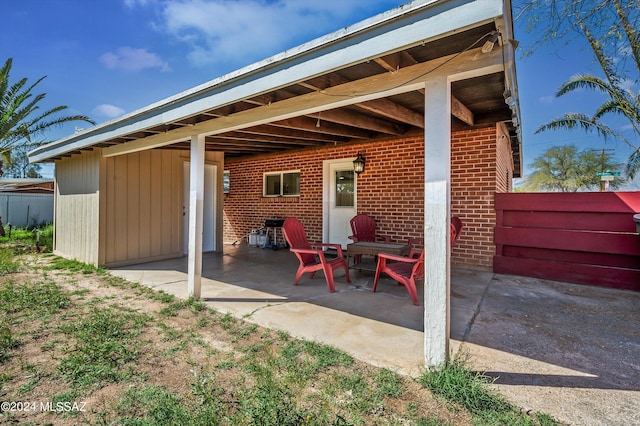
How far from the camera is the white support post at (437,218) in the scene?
2.11 meters

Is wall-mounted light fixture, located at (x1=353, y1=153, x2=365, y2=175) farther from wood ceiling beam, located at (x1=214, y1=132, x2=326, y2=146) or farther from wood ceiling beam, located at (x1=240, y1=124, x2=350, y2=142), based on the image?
wood ceiling beam, located at (x1=214, y1=132, x2=326, y2=146)

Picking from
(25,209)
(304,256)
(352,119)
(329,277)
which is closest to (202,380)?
(329,277)

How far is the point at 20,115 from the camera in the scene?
797 centimetres

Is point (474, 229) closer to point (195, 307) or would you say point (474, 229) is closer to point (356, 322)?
point (356, 322)

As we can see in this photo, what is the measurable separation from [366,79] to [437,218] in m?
1.27

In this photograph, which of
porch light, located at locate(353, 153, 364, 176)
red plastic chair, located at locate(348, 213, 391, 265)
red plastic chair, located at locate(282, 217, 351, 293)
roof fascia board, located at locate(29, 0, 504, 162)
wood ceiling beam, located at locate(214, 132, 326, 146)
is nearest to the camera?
roof fascia board, located at locate(29, 0, 504, 162)

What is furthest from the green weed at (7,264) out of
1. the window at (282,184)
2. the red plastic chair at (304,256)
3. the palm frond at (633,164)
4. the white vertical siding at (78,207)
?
the palm frond at (633,164)

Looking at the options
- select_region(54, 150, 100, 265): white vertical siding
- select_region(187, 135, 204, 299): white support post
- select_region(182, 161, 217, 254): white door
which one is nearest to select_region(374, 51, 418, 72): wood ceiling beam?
select_region(187, 135, 204, 299): white support post

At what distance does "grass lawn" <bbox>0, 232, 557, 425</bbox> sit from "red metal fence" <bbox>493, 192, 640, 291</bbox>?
12.1 feet

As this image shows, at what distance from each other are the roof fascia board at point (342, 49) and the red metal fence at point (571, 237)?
418 cm

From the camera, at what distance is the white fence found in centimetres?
1319

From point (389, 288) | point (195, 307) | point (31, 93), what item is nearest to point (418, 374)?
point (389, 288)

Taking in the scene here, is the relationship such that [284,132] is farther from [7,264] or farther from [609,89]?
[609,89]

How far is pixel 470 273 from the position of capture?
5176 millimetres
